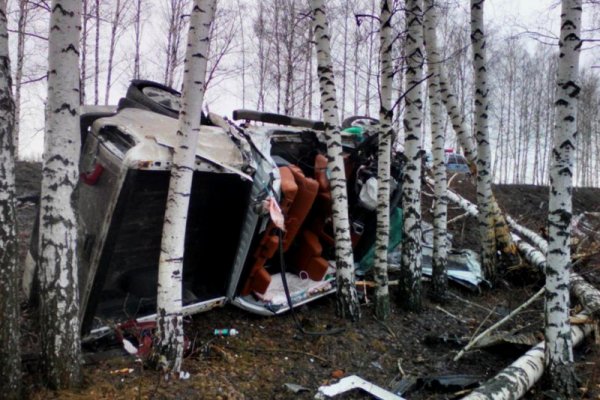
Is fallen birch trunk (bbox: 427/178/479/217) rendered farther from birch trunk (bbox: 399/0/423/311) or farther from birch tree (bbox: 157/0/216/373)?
birch tree (bbox: 157/0/216/373)

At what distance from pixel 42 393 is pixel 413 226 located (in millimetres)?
4446

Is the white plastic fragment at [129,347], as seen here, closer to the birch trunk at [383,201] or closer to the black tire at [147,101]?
the black tire at [147,101]

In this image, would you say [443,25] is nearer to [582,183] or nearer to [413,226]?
[413,226]

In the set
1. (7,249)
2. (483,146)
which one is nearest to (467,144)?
(483,146)

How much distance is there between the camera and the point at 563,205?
4.39 metres

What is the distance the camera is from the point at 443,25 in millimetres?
15281

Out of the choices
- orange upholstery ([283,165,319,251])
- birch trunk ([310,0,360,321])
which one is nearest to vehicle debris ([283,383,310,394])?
birch trunk ([310,0,360,321])

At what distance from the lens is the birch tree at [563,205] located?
4367mm

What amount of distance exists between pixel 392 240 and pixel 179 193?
14.2ft

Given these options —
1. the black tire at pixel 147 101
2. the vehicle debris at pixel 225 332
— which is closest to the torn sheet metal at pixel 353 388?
the vehicle debris at pixel 225 332

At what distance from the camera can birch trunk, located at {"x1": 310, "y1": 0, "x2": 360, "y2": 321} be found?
5.32m

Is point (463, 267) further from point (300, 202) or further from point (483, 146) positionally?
point (300, 202)

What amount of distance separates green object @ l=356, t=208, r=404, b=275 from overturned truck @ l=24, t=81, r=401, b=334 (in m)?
0.53

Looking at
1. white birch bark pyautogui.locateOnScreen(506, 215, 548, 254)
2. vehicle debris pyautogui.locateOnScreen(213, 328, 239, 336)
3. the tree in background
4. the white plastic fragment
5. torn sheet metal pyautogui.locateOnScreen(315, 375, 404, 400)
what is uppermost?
the tree in background
